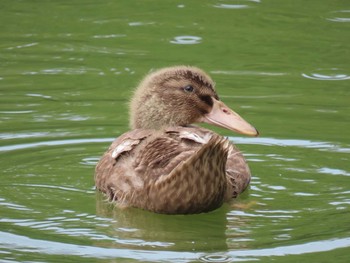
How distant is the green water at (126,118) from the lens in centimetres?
937

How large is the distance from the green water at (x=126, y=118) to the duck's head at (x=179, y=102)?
0.64 m

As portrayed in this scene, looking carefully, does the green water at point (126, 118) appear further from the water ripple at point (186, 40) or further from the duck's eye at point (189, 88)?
the duck's eye at point (189, 88)

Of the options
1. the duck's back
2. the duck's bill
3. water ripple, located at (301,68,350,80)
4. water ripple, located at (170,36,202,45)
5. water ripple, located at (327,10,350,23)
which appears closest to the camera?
the duck's back

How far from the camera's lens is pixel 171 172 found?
9734mm

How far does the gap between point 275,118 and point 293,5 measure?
4.37 meters

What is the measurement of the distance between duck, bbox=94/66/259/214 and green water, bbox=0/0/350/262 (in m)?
0.14

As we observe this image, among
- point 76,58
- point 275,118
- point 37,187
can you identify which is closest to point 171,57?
point 76,58

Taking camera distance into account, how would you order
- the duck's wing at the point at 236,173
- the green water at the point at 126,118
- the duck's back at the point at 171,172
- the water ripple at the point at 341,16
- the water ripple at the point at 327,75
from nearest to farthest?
1. the green water at the point at 126,118
2. the duck's back at the point at 171,172
3. the duck's wing at the point at 236,173
4. the water ripple at the point at 327,75
5. the water ripple at the point at 341,16

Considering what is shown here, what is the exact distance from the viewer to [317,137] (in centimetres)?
1200

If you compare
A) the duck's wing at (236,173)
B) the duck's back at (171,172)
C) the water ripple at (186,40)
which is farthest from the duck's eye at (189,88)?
the water ripple at (186,40)

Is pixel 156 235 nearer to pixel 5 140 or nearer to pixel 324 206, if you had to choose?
pixel 324 206

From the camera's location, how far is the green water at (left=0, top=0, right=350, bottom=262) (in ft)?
30.7

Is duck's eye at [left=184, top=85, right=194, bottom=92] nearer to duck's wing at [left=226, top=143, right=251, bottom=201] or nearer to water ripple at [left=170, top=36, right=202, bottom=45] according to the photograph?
duck's wing at [left=226, top=143, right=251, bottom=201]

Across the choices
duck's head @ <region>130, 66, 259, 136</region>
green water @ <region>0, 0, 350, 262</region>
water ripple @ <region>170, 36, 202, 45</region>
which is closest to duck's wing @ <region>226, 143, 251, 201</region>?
green water @ <region>0, 0, 350, 262</region>
